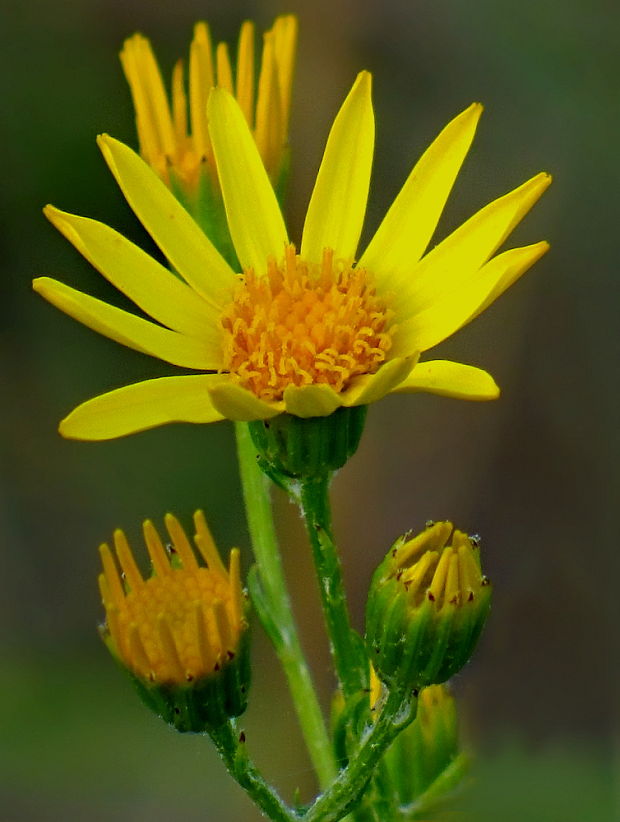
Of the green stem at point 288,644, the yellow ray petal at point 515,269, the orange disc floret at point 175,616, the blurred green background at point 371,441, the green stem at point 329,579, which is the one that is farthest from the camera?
the blurred green background at point 371,441

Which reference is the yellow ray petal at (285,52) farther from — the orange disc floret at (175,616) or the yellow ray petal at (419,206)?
the orange disc floret at (175,616)

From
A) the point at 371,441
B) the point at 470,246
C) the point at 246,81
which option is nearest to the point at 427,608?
the point at 470,246

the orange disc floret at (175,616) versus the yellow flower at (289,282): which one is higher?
the yellow flower at (289,282)

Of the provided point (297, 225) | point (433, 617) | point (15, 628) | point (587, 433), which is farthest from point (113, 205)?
point (433, 617)

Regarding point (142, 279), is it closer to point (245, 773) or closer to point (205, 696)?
point (205, 696)

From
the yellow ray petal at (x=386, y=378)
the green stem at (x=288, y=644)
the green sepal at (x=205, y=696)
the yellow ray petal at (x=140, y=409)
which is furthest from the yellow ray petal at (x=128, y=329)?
the green sepal at (x=205, y=696)

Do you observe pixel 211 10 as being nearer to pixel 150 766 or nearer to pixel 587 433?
pixel 587 433
